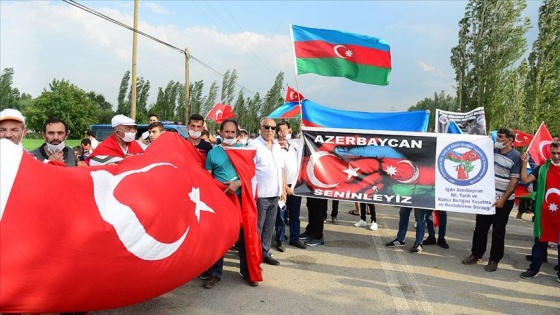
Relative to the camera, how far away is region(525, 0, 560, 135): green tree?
23.5 m

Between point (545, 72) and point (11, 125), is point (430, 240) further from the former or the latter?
point (545, 72)

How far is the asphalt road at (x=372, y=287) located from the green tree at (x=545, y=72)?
21077 mm

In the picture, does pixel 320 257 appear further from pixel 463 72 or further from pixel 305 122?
pixel 463 72

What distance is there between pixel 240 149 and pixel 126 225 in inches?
78.1

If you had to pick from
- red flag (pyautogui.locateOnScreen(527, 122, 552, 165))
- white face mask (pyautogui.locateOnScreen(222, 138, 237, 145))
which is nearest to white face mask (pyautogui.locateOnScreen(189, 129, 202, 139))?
Result: white face mask (pyautogui.locateOnScreen(222, 138, 237, 145))

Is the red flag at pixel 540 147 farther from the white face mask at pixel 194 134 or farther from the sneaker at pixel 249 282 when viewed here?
the white face mask at pixel 194 134

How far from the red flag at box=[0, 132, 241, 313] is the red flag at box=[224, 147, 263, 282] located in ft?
2.89

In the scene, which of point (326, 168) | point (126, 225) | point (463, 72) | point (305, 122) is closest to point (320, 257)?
point (326, 168)

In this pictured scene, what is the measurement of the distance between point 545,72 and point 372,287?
83.9ft

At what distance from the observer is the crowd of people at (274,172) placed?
12.4ft

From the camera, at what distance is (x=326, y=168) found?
20.4 feet

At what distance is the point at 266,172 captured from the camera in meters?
5.05

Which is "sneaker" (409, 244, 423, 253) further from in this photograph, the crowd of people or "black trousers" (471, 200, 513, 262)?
"black trousers" (471, 200, 513, 262)

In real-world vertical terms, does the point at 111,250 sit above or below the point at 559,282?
above
